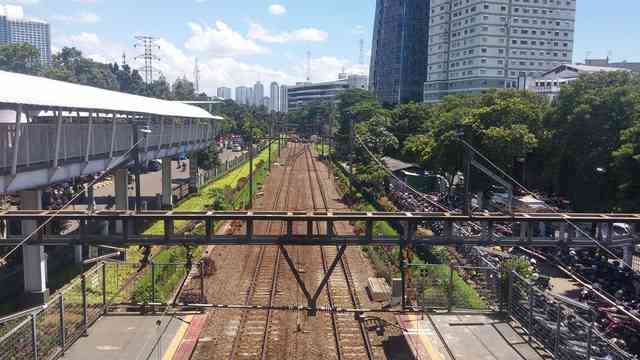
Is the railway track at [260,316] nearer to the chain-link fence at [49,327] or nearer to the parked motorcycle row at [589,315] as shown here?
the chain-link fence at [49,327]

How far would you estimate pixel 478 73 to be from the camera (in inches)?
3354

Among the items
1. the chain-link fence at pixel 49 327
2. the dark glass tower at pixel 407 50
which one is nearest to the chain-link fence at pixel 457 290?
the chain-link fence at pixel 49 327

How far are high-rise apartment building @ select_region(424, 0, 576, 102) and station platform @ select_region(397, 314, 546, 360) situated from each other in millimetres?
74196

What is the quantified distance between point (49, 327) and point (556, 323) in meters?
11.2

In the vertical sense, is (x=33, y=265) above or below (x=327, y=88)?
below

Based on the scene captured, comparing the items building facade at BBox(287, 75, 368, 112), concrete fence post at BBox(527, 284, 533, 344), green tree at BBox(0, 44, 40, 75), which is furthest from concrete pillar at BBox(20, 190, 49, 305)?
building facade at BBox(287, 75, 368, 112)

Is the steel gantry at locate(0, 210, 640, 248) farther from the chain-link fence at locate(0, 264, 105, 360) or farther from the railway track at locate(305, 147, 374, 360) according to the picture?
the railway track at locate(305, 147, 374, 360)

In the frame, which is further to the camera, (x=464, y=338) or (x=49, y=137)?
(x=49, y=137)

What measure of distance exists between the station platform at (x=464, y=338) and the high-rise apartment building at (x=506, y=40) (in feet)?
243

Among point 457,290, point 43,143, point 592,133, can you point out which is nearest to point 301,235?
point 457,290

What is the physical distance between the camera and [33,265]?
16.5m

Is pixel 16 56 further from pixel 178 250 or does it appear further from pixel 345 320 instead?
pixel 345 320

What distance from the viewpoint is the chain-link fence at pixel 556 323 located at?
11203 millimetres

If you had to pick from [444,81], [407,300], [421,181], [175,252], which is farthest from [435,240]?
[444,81]
